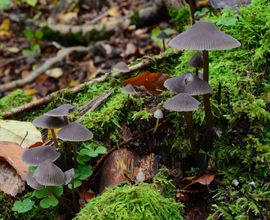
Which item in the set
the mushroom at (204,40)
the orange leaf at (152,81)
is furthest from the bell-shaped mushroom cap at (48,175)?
the orange leaf at (152,81)

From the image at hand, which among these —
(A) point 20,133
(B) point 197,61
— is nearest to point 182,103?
(B) point 197,61

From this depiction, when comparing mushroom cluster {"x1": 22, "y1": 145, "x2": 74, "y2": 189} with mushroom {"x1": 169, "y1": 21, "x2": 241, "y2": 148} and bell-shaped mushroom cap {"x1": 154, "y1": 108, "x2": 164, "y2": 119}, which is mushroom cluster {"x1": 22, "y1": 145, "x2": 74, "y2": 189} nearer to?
bell-shaped mushroom cap {"x1": 154, "y1": 108, "x2": 164, "y2": 119}

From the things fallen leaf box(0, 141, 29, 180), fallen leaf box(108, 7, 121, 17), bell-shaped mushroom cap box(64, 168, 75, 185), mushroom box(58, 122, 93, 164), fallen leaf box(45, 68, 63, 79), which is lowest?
fallen leaf box(45, 68, 63, 79)

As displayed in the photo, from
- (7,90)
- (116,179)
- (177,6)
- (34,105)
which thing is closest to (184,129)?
(116,179)

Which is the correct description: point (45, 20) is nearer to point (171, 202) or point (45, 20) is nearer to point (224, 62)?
point (224, 62)

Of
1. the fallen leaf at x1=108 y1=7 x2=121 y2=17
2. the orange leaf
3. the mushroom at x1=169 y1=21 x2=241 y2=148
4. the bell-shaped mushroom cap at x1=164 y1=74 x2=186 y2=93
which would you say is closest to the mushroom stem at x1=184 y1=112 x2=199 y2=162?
the bell-shaped mushroom cap at x1=164 y1=74 x2=186 y2=93

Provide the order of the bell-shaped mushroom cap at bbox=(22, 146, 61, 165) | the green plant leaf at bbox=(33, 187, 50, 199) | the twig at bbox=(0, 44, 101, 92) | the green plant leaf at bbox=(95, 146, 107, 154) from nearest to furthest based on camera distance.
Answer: the bell-shaped mushroom cap at bbox=(22, 146, 61, 165) < the green plant leaf at bbox=(33, 187, 50, 199) < the green plant leaf at bbox=(95, 146, 107, 154) < the twig at bbox=(0, 44, 101, 92)

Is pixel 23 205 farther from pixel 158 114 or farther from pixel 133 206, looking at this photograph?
pixel 158 114
